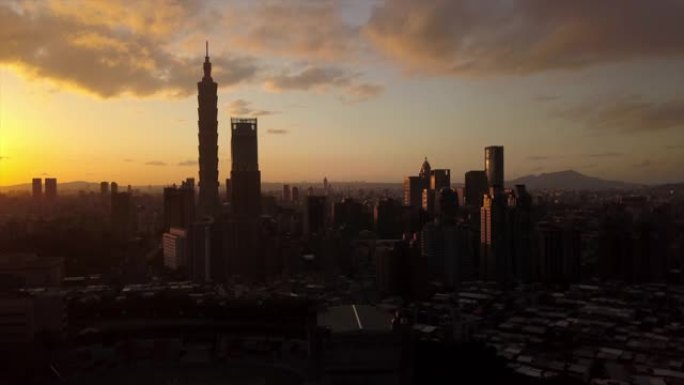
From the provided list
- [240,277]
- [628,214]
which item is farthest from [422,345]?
[628,214]

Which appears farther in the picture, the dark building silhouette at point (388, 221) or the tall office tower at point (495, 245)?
the dark building silhouette at point (388, 221)

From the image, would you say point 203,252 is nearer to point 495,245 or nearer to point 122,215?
point 495,245

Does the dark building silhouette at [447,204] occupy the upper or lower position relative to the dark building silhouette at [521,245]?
upper

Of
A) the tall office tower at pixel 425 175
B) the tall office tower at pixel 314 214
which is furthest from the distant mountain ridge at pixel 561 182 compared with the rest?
the tall office tower at pixel 314 214

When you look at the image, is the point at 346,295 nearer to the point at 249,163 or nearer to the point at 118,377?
the point at 118,377

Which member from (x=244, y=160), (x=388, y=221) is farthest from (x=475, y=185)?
(x=244, y=160)

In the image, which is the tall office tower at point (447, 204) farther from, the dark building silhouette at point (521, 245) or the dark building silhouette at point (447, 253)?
the dark building silhouette at point (521, 245)
